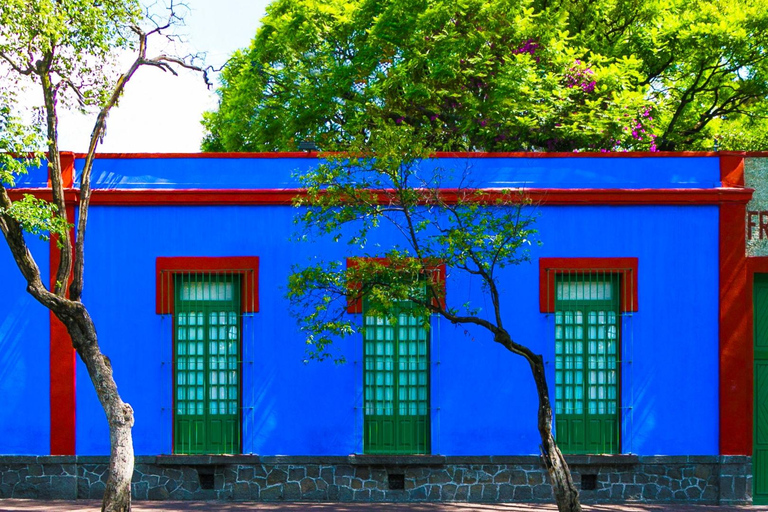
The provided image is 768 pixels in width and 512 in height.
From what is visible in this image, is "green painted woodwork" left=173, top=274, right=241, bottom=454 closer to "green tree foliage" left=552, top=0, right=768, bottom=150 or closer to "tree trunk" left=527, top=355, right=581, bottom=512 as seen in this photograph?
"tree trunk" left=527, top=355, right=581, bottom=512

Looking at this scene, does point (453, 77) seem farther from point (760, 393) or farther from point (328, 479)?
point (328, 479)

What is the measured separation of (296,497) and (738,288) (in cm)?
651

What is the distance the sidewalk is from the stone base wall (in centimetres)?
15

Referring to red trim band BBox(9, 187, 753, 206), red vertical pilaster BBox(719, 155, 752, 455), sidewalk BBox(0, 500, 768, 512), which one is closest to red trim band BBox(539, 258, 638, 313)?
red trim band BBox(9, 187, 753, 206)

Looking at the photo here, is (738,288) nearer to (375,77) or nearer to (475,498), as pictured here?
(475,498)

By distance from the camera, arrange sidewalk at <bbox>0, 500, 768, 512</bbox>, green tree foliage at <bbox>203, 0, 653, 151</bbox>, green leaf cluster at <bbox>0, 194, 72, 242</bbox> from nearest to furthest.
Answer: green leaf cluster at <bbox>0, 194, 72, 242</bbox> < sidewalk at <bbox>0, 500, 768, 512</bbox> < green tree foliage at <bbox>203, 0, 653, 151</bbox>

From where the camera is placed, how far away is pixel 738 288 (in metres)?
12.0

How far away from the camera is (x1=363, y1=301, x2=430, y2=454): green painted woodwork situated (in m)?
12.0

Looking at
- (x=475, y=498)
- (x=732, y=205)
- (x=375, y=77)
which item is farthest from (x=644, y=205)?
(x=375, y=77)

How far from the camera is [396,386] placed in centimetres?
1209

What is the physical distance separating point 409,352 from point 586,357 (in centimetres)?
239

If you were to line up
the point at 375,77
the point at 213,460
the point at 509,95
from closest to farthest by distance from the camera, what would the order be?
the point at 213,460
the point at 509,95
the point at 375,77

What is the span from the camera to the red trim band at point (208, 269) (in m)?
12.0

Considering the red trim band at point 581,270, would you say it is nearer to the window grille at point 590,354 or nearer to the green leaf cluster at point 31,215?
the window grille at point 590,354
